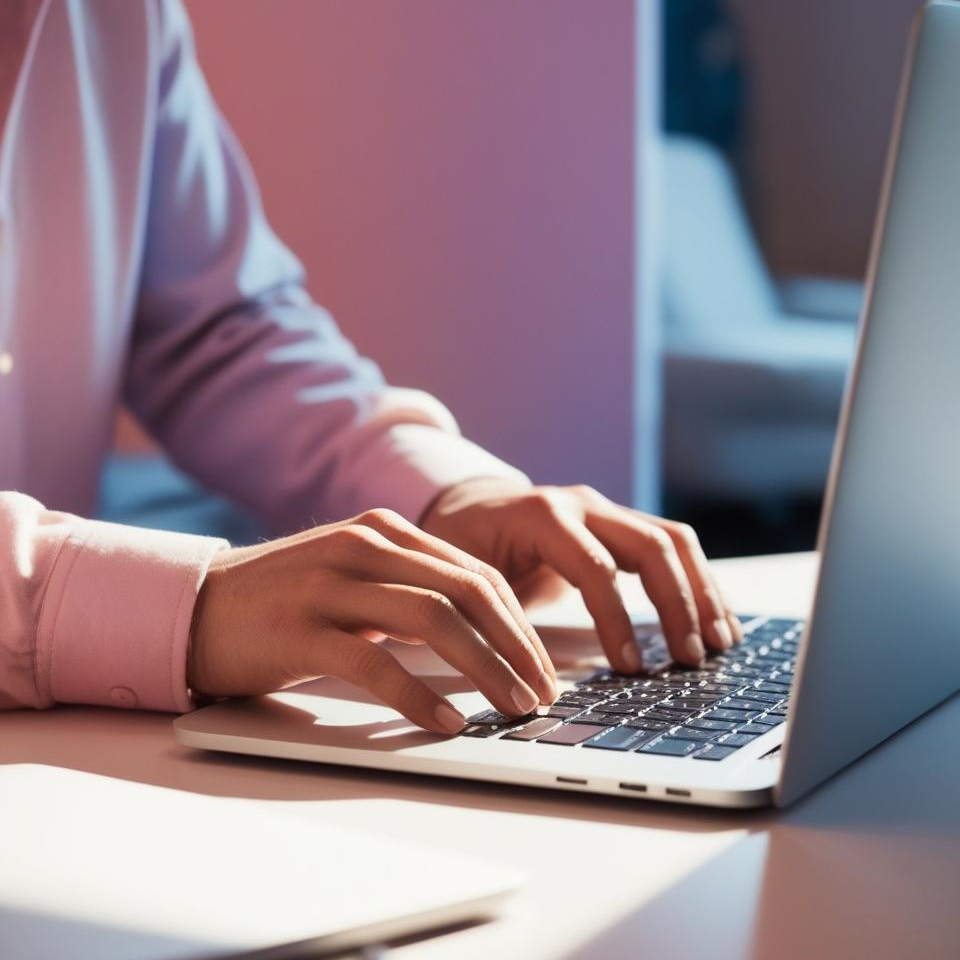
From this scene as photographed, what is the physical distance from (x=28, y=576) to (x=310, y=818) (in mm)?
222

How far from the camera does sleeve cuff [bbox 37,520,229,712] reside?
24.1 inches

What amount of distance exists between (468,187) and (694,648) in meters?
1.64

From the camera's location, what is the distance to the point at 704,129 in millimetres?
5559

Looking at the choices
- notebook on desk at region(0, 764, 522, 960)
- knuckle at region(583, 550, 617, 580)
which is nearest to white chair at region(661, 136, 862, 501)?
knuckle at region(583, 550, 617, 580)

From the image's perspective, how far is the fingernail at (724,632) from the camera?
2.39ft

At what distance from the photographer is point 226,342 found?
1243 millimetres

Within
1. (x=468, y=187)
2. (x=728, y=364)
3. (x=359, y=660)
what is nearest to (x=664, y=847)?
(x=359, y=660)

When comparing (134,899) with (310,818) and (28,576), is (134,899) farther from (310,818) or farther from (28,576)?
(28,576)

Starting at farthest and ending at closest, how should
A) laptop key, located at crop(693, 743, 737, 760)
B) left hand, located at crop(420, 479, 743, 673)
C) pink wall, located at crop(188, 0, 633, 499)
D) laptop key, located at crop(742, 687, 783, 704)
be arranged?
pink wall, located at crop(188, 0, 633, 499) → left hand, located at crop(420, 479, 743, 673) → laptop key, located at crop(742, 687, 783, 704) → laptop key, located at crop(693, 743, 737, 760)

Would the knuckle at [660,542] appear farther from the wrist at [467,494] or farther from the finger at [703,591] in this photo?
the wrist at [467,494]

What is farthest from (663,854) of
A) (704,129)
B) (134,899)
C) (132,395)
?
(704,129)

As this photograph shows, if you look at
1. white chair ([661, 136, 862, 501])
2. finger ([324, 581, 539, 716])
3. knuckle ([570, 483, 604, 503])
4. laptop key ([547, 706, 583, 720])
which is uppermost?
finger ([324, 581, 539, 716])

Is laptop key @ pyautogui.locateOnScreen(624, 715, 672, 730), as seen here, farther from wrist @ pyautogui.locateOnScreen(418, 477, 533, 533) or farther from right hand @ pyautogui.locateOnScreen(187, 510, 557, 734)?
wrist @ pyautogui.locateOnScreen(418, 477, 533, 533)

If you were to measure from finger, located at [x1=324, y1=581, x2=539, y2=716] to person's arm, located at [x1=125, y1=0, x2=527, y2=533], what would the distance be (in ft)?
1.75
